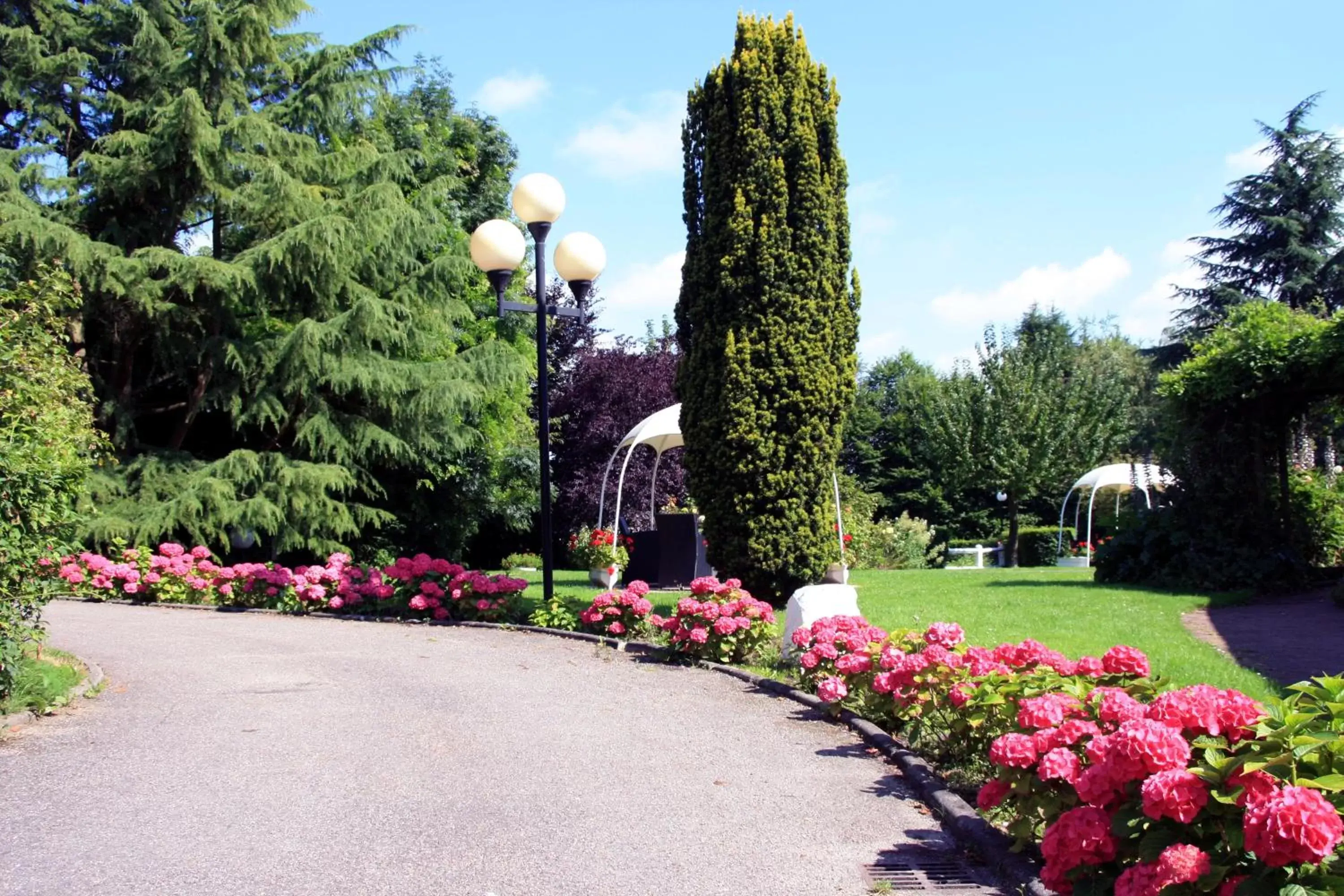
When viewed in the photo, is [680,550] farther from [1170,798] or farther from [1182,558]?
[1170,798]

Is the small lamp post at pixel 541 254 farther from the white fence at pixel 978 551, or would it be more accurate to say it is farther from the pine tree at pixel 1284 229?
the pine tree at pixel 1284 229

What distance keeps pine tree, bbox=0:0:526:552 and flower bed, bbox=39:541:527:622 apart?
1.28 m

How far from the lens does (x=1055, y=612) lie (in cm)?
1061

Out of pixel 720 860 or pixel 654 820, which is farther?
pixel 654 820

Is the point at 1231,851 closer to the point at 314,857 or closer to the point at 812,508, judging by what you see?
the point at 314,857

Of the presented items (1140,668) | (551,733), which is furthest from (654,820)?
(1140,668)

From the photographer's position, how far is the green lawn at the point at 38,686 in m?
6.35

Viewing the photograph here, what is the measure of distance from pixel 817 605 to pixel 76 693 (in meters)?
5.18

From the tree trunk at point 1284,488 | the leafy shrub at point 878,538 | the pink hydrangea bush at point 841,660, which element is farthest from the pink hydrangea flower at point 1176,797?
the leafy shrub at point 878,538

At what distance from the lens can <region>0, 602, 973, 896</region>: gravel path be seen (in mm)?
3836

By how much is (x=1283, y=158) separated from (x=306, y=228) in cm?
2889

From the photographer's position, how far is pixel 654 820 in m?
4.45

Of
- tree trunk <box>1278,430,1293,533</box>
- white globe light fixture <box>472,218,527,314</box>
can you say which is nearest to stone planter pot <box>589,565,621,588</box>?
white globe light fixture <box>472,218,527,314</box>

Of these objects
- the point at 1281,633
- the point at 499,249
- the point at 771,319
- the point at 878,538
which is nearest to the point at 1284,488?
the point at 1281,633
